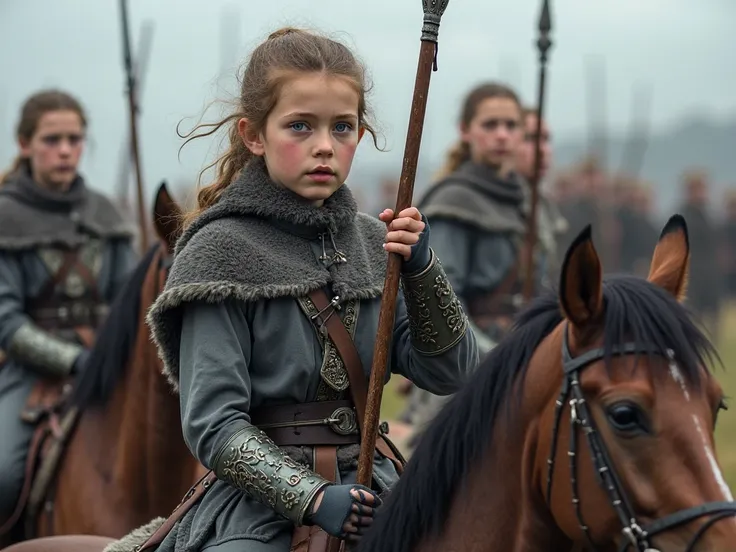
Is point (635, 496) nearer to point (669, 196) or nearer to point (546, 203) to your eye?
point (546, 203)

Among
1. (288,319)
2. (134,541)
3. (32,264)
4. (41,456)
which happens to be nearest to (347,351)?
(288,319)

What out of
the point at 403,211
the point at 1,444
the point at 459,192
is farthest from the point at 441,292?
the point at 459,192

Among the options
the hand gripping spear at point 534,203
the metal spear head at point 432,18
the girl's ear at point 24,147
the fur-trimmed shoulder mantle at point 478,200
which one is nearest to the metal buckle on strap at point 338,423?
the metal spear head at point 432,18

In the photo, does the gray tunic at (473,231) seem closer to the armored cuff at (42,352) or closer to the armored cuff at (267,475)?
the armored cuff at (42,352)

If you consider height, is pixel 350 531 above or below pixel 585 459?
below

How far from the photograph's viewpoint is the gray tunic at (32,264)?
6344 mm

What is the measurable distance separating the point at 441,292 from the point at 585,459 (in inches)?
28.6

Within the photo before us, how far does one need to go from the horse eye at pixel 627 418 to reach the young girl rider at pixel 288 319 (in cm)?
67

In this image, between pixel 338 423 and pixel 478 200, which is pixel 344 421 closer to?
pixel 338 423

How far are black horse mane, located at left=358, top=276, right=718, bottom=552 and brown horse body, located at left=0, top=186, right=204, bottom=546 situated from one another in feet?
8.13

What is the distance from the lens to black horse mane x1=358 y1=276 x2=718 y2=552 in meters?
2.77

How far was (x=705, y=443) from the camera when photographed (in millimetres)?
2613

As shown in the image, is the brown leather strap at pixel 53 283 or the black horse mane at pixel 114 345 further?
the brown leather strap at pixel 53 283

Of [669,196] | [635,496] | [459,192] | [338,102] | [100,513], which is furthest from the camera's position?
[669,196]
